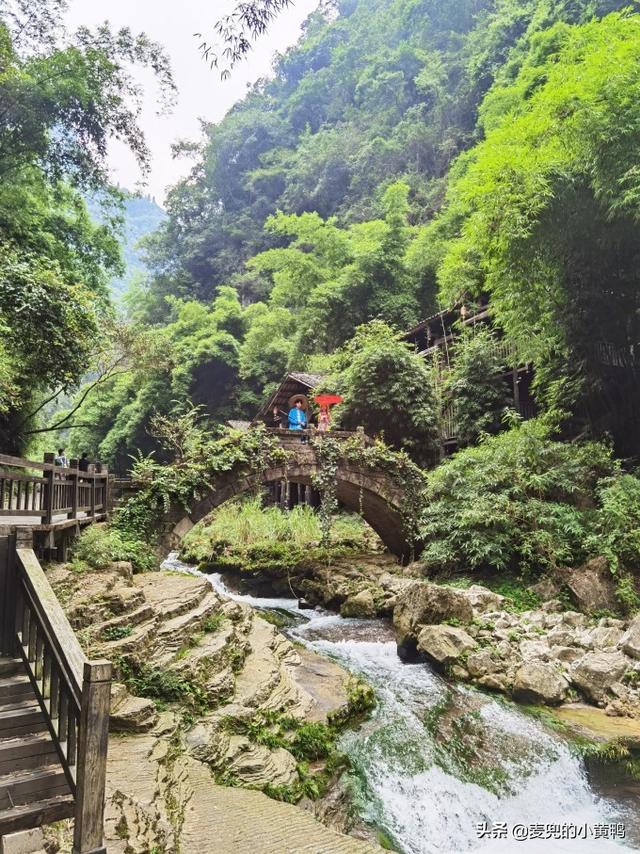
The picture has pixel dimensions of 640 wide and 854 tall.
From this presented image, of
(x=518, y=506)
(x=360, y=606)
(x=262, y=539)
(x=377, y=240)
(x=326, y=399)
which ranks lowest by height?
(x=360, y=606)

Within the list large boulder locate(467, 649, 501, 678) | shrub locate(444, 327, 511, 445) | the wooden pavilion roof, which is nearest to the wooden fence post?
large boulder locate(467, 649, 501, 678)

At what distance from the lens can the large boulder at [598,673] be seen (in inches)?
291

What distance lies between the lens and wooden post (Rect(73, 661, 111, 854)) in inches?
116

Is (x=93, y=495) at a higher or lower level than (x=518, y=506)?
higher

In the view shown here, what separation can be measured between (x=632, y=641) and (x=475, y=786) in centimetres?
378

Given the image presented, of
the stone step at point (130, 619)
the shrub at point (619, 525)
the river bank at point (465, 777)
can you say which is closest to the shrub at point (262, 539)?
the shrub at point (619, 525)

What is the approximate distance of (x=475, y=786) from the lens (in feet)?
19.3

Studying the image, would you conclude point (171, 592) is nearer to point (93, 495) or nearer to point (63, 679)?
point (93, 495)

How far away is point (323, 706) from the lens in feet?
23.0

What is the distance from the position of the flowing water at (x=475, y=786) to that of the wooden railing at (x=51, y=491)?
4912mm

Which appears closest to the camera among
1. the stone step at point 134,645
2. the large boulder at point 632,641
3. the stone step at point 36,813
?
the stone step at point 36,813

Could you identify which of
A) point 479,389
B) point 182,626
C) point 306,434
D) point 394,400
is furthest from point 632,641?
point 394,400

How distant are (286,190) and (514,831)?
150 ft

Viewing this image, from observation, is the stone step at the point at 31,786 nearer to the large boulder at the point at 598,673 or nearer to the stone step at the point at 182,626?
the stone step at the point at 182,626
